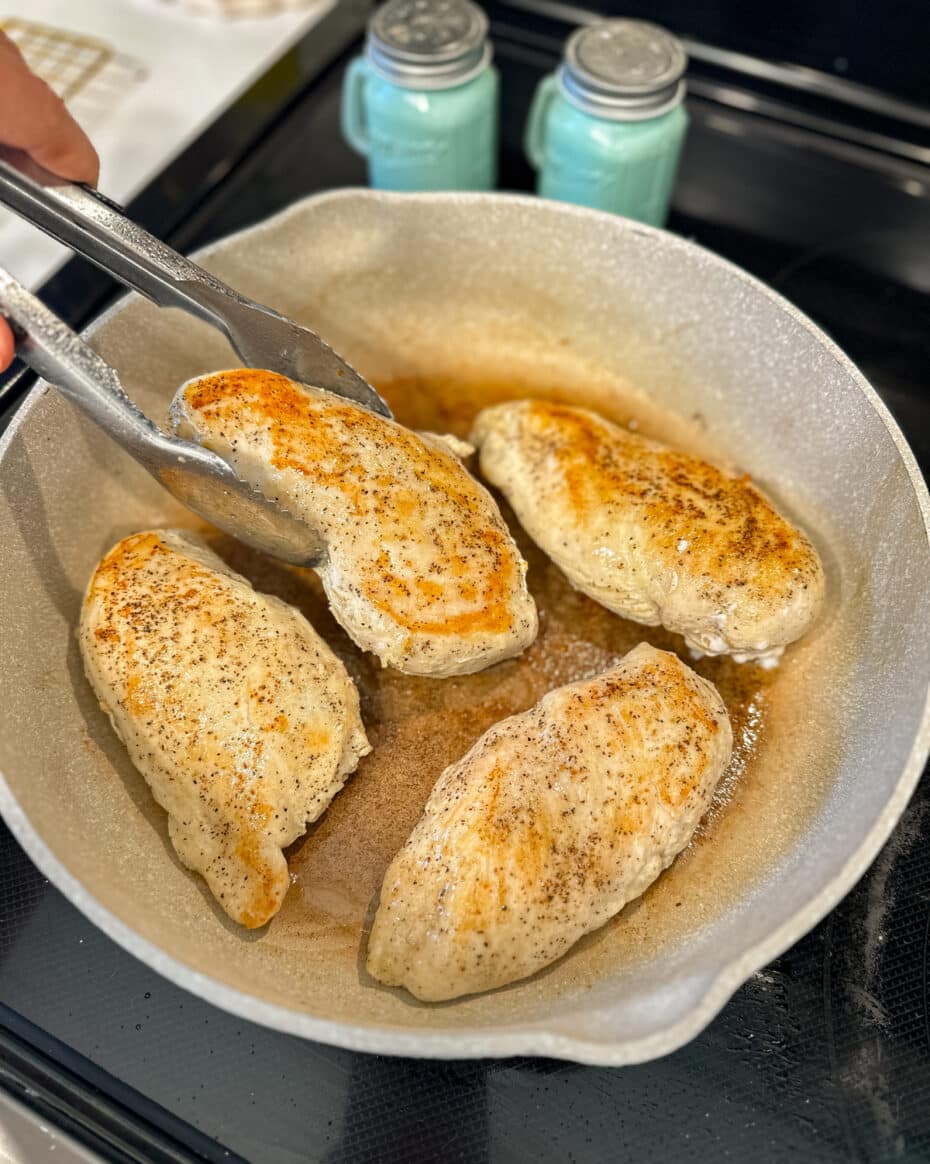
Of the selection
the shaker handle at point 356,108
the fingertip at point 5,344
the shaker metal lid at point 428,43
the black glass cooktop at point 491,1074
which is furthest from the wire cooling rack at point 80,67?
the black glass cooktop at point 491,1074

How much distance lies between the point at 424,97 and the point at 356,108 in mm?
250

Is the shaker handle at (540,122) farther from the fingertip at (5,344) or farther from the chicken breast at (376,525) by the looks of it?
the fingertip at (5,344)

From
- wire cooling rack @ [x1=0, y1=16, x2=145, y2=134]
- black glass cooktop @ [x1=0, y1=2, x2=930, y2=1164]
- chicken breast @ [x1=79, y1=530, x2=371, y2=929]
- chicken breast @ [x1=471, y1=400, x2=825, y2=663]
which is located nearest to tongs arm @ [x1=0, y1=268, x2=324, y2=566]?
chicken breast @ [x1=79, y1=530, x2=371, y2=929]

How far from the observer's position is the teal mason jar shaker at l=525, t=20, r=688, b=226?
1.74 m

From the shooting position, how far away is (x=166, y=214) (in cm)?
207

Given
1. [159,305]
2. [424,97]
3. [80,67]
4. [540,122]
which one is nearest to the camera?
[159,305]

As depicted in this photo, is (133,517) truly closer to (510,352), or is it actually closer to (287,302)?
(287,302)

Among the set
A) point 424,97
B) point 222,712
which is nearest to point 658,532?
point 222,712

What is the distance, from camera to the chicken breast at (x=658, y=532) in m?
1.46

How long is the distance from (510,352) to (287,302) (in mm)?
445

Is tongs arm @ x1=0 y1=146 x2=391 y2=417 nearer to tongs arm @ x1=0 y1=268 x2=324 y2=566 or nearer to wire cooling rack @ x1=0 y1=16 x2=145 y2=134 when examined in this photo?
tongs arm @ x1=0 y1=268 x2=324 y2=566

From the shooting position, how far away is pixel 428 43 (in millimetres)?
1812

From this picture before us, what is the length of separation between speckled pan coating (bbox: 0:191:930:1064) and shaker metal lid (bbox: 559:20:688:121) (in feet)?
0.79

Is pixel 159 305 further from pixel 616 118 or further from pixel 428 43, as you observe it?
pixel 616 118
